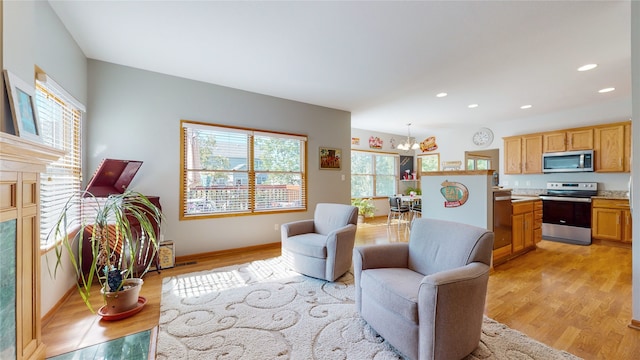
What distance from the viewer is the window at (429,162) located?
7824mm

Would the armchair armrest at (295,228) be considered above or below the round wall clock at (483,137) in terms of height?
below

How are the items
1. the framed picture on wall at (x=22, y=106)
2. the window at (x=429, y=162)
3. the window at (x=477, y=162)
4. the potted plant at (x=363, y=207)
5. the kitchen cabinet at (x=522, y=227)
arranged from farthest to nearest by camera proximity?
the window at (x=429, y=162) → the window at (x=477, y=162) → the potted plant at (x=363, y=207) → the kitchen cabinet at (x=522, y=227) → the framed picture on wall at (x=22, y=106)

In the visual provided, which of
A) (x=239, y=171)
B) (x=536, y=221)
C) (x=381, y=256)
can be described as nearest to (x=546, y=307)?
(x=381, y=256)

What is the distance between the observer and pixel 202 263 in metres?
3.63

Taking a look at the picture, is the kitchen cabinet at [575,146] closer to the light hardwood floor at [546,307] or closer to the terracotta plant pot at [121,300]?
the light hardwood floor at [546,307]

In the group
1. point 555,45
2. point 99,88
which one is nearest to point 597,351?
point 555,45

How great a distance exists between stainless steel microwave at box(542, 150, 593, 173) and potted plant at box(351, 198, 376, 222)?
386 cm

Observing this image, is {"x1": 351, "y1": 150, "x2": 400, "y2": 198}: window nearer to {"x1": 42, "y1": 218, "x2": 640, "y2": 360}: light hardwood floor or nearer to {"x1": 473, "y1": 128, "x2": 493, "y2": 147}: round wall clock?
{"x1": 473, "y1": 128, "x2": 493, "y2": 147}: round wall clock

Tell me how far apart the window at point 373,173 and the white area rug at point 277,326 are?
15.3 ft

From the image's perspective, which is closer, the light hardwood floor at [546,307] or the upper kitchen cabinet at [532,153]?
the light hardwood floor at [546,307]

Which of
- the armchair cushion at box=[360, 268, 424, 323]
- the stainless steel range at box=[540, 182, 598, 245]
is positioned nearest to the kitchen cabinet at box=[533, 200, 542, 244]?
the stainless steel range at box=[540, 182, 598, 245]

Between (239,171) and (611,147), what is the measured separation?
665 cm

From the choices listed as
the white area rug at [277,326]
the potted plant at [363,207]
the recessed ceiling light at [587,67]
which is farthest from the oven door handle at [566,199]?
the white area rug at [277,326]

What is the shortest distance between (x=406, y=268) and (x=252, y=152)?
308cm
